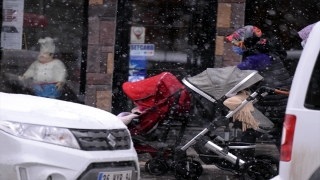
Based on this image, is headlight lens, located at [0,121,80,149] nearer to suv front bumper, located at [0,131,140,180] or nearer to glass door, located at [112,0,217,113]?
suv front bumper, located at [0,131,140,180]

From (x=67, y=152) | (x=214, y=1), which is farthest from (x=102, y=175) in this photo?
(x=214, y=1)

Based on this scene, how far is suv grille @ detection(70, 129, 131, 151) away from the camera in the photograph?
5.65 meters

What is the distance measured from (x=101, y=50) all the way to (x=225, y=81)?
4.17 meters

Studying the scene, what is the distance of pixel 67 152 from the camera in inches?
217

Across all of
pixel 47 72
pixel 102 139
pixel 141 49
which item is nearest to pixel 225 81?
pixel 102 139

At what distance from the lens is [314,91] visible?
16.3ft

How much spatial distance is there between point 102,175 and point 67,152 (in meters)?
0.35

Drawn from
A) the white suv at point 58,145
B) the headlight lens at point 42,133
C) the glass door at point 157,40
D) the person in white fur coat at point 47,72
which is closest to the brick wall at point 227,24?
the glass door at point 157,40

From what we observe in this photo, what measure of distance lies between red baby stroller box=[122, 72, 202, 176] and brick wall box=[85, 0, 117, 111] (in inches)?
131

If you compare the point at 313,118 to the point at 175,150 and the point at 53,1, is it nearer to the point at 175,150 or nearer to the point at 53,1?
the point at 175,150

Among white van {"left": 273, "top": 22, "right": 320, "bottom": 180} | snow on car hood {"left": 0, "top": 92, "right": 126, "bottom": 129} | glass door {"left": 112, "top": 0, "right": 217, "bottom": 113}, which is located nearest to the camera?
white van {"left": 273, "top": 22, "right": 320, "bottom": 180}

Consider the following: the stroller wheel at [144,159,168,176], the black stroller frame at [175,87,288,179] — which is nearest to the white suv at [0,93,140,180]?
the black stroller frame at [175,87,288,179]

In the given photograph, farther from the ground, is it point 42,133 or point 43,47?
point 43,47

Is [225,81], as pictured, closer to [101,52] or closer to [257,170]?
[257,170]
